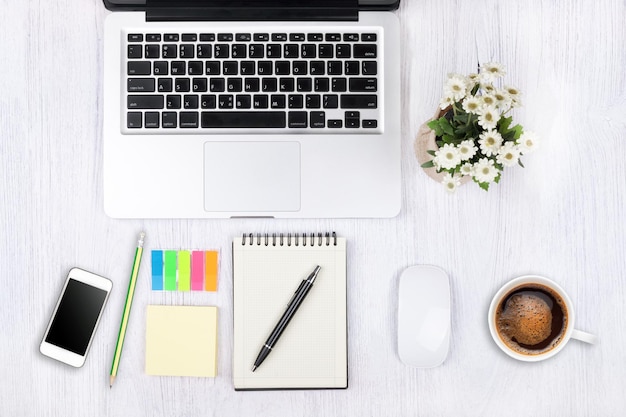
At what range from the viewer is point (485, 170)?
71cm

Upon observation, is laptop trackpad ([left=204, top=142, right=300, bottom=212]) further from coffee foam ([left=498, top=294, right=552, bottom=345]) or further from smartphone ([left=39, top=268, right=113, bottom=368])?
coffee foam ([left=498, top=294, right=552, bottom=345])

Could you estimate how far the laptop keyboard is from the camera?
831 millimetres

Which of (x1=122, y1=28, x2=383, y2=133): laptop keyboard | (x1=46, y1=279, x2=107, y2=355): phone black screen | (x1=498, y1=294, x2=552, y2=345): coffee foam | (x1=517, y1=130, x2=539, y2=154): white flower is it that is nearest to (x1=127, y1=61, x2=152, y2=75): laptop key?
(x1=122, y1=28, x2=383, y2=133): laptop keyboard

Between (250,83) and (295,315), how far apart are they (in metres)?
0.36

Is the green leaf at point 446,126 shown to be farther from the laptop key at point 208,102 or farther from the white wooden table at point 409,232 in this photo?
the laptop key at point 208,102

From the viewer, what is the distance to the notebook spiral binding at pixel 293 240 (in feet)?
2.81

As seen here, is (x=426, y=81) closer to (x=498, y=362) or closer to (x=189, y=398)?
(x=498, y=362)

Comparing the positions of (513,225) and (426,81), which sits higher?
(426,81)

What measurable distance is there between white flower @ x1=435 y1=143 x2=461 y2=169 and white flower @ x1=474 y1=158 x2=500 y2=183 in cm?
3

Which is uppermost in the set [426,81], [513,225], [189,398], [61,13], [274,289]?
[61,13]

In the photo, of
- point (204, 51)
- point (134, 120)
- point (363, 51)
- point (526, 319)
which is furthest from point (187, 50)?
point (526, 319)

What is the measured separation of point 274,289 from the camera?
2.81 ft

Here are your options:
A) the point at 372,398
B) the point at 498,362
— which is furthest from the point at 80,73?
the point at 498,362

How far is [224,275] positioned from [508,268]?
44 cm
